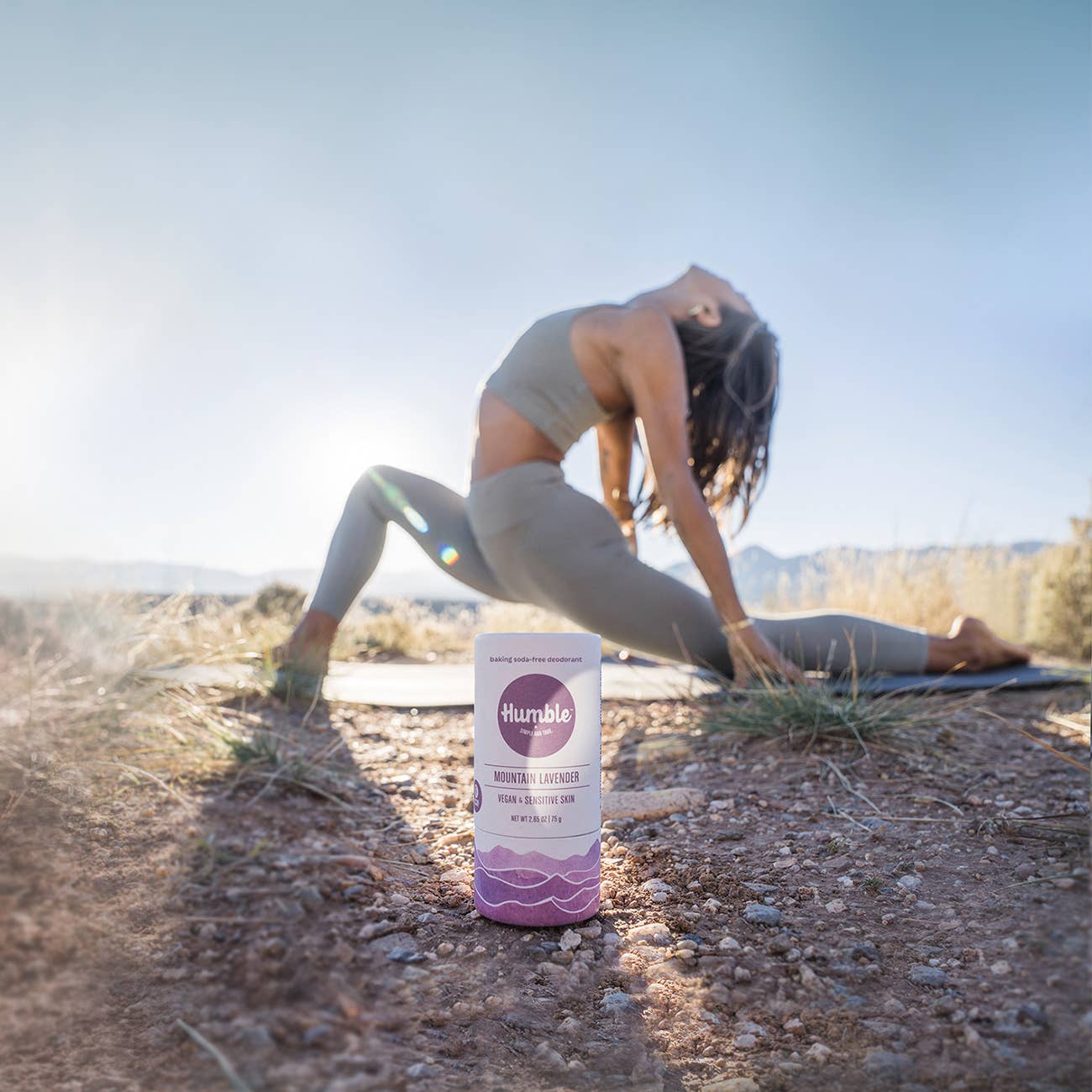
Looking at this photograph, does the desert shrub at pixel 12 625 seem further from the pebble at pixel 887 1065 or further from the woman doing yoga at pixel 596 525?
the pebble at pixel 887 1065

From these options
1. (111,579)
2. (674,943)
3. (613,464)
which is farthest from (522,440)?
(674,943)

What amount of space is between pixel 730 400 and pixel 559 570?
3.45 feet

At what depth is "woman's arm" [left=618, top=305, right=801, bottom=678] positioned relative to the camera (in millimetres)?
2410

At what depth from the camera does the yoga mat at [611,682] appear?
93.0 inches

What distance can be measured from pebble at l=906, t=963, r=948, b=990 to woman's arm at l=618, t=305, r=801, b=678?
1.20 m

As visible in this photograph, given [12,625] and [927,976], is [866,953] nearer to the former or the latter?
[927,976]

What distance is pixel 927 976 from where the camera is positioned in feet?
3.38

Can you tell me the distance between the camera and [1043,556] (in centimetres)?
625

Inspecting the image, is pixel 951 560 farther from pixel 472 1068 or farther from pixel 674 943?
pixel 472 1068

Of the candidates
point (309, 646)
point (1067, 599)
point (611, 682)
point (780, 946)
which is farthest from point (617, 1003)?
point (1067, 599)

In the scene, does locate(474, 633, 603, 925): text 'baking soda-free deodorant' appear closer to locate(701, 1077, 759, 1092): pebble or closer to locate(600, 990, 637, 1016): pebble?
locate(600, 990, 637, 1016): pebble

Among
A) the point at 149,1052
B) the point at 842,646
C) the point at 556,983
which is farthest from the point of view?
the point at 842,646

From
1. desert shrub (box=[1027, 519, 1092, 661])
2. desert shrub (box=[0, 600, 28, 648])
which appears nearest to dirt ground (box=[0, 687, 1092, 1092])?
desert shrub (box=[0, 600, 28, 648])

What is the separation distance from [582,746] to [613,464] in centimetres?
230
